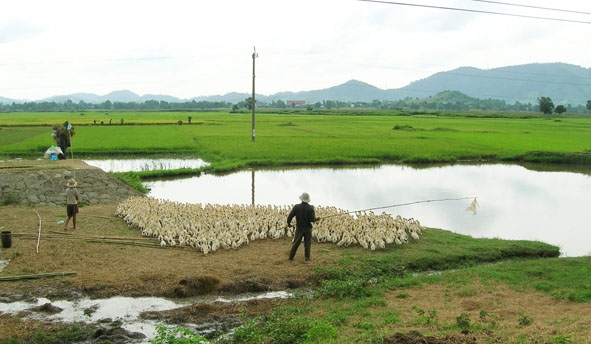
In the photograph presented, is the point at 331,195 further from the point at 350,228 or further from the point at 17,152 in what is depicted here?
the point at 17,152

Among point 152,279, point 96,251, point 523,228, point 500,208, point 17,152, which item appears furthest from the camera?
point 17,152

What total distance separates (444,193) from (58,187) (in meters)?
14.8

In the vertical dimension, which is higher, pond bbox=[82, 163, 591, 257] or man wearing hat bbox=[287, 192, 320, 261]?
man wearing hat bbox=[287, 192, 320, 261]

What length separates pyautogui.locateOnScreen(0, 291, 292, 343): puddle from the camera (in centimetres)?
802

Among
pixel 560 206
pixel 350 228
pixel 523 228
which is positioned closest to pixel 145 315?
pixel 350 228

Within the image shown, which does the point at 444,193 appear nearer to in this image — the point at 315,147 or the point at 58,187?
the point at 315,147

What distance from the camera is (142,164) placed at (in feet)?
95.1

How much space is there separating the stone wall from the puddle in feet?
30.9

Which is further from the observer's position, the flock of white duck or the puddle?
the flock of white duck

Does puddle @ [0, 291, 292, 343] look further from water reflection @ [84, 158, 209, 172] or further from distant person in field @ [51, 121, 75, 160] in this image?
water reflection @ [84, 158, 209, 172]

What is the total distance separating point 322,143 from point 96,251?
2701 centimetres

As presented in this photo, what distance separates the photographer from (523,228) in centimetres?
1577

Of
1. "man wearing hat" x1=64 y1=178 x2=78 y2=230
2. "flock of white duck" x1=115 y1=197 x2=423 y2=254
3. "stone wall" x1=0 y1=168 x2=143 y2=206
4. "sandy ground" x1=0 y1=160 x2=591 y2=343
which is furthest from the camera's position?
"stone wall" x1=0 y1=168 x2=143 y2=206

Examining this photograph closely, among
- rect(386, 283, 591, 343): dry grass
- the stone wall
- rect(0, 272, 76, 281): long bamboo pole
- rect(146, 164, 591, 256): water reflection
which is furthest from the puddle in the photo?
the stone wall
